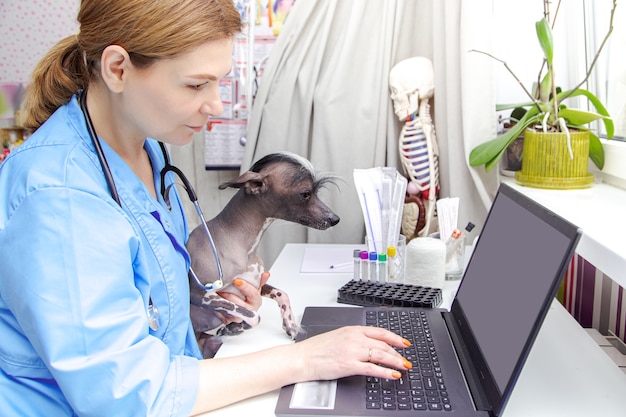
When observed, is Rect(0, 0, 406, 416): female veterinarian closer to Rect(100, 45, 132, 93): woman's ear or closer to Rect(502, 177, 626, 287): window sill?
Rect(100, 45, 132, 93): woman's ear

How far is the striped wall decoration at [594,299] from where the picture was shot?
4.66ft

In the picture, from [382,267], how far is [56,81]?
0.82 metres

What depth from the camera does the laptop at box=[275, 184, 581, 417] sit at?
0.78 m

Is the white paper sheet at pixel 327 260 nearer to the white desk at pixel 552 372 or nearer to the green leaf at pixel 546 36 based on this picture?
the white desk at pixel 552 372

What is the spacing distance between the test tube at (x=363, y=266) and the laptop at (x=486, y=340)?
32cm

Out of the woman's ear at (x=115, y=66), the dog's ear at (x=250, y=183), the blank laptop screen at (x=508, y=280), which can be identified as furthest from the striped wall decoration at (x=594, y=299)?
the woman's ear at (x=115, y=66)

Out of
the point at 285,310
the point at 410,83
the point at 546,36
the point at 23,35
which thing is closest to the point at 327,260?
the point at 285,310

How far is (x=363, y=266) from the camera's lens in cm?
144

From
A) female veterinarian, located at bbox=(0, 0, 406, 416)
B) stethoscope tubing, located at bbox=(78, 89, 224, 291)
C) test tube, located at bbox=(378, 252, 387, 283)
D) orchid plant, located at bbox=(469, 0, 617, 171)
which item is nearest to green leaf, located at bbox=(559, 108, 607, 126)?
orchid plant, located at bbox=(469, 0, 617, 171)

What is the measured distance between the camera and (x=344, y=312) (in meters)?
1.24

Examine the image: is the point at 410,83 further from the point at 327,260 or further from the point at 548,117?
the point at 327,260

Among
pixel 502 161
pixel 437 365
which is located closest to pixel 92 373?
pixel 437 365

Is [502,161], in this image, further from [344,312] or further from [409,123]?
[344,312]

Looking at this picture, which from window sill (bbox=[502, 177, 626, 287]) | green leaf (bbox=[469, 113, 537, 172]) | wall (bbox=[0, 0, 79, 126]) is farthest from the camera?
wall (bbox=[0, 0, 79, 126])
